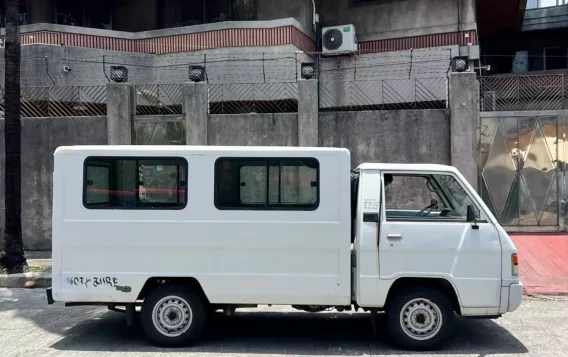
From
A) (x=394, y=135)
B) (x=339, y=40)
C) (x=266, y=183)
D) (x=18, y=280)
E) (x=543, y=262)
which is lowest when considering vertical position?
(x=18, y=280)

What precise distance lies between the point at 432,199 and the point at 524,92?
25.8 ft

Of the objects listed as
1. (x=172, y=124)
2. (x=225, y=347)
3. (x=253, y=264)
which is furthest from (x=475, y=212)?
(x=172, y=124)

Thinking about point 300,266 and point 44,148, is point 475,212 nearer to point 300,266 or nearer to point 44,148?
point 300,266

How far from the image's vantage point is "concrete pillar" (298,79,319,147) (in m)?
11.9

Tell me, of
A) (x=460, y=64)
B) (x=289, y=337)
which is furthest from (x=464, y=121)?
(x=289, y=337)

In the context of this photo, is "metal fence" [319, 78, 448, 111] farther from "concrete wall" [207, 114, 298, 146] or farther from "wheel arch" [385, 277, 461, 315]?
"wheel arch" [385, 277, 461, 315]

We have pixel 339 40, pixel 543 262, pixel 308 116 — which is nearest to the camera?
pixel 543 262

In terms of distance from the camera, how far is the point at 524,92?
1261 cm

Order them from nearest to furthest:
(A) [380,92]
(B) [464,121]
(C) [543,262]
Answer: (C) [543,262] → (B) [464,121] → (A) [380,92]

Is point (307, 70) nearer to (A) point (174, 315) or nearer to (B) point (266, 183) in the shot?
(B) point (266, 183)

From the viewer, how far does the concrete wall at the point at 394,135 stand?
38.3 feet

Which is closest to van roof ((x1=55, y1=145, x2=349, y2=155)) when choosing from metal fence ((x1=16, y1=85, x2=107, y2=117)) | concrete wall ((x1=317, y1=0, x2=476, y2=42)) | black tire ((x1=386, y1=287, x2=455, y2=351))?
black tire ((x1=386, y1=287, x2=455, y2=351))

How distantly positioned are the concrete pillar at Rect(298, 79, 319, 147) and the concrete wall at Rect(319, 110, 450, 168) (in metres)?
0.38

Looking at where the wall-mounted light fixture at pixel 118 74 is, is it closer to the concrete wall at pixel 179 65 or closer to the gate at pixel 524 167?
the concrete wall at pixel 179 65
